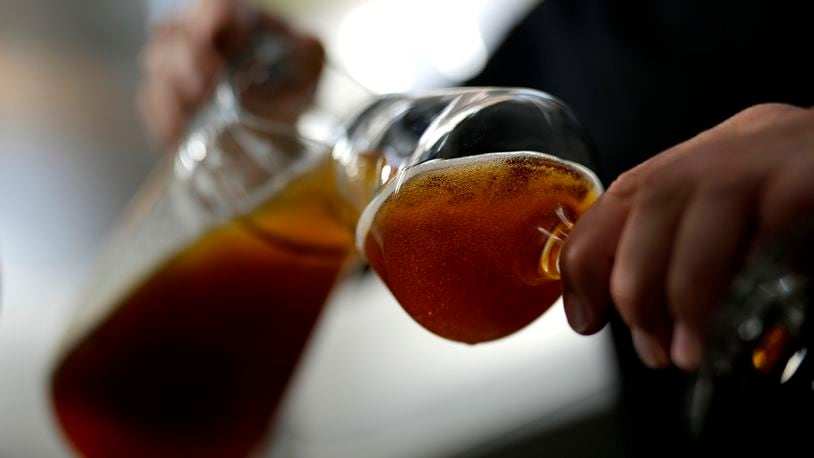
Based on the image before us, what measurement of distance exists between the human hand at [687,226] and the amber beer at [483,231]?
0.10 ft

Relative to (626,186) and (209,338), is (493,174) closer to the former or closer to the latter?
(626,186)

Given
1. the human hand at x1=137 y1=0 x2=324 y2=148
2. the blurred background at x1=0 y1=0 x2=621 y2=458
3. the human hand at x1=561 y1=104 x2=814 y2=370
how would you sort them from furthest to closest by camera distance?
the blurred background at x1=0 y1=0 x2=621 y2=458 < the human hand at x1=137 y1=0 x2=324 y2=148 < the human hand at x1=561 y1=104 x2=814 y2=370

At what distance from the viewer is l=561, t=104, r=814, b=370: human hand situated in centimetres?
20

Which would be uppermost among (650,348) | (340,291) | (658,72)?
(650,348)

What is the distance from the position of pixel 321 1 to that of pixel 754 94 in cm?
129

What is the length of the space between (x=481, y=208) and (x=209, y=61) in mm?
415

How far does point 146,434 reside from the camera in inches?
19.4

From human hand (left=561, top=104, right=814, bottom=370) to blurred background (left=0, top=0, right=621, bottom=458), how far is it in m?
0.50

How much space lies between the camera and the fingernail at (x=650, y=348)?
0.79ft

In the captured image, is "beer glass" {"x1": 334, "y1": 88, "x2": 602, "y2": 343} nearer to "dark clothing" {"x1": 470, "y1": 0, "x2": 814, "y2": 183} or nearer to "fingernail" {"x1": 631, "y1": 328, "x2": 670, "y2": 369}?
"fingernail" {"x1": 631, "y1": 328, "x2": 670, "y2": 369}

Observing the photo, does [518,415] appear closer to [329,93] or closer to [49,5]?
[329,93]

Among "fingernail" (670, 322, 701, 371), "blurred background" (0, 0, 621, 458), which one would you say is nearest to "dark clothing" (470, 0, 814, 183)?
"blurred background" (0, 0, 621, 458)

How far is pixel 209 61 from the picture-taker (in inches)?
25.0

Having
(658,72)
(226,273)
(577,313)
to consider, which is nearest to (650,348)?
(577,313)
